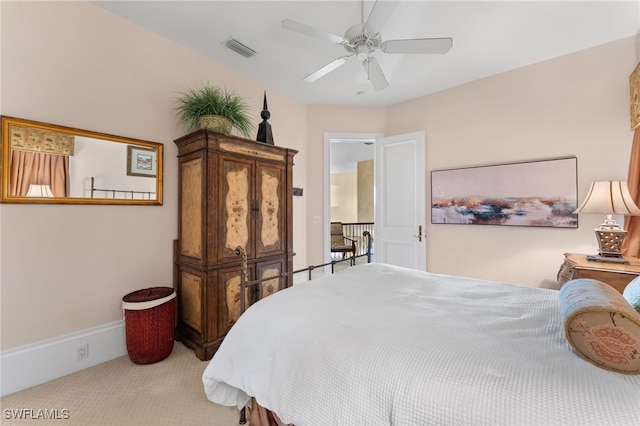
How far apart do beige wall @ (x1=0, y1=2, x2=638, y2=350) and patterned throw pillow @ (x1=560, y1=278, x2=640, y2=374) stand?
2531 mm

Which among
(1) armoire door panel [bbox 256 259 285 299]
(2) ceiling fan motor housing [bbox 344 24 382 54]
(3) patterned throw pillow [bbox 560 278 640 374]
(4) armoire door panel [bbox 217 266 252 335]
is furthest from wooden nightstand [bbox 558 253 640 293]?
(4) armoire door panel [bbox 217 266 252 335]

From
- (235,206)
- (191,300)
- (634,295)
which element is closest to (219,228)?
(235,206)

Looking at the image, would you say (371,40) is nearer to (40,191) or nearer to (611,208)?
(611,208)

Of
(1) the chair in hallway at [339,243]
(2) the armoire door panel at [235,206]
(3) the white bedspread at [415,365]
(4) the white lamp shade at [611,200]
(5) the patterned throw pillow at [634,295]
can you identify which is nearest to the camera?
(3) the white bedspread at [415,365]

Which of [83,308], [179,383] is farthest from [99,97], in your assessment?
[179,383]

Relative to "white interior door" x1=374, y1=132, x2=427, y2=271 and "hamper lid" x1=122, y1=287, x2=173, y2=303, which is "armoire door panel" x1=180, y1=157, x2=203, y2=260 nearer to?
"hamper lid" x1=122, y1=287, x2=173, y2=303

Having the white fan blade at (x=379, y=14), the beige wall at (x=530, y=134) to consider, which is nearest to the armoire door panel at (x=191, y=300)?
the white fan blade at (x=379, y=14)

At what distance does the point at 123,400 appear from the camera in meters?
1.75

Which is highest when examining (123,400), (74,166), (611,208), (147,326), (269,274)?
(74,166)

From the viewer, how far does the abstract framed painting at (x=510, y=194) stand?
2777 mm

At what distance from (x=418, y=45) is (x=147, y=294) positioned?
2.97 metres

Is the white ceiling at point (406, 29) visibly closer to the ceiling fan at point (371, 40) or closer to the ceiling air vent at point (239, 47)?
the ceiling air vent at point (239, 47)

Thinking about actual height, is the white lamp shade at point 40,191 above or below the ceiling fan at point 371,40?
below

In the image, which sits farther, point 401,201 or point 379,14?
point 401,201
